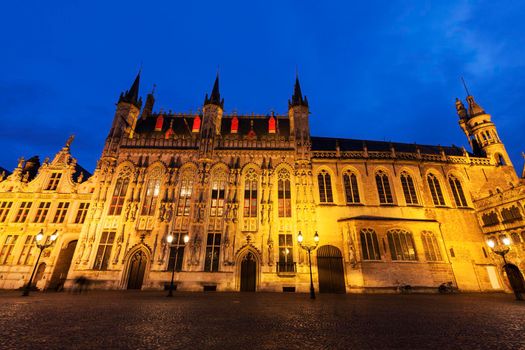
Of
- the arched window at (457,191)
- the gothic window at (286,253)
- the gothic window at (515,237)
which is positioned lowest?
the gothic window at (286,253)

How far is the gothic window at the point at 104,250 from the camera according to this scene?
66.8ft

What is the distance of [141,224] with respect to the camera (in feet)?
71.0

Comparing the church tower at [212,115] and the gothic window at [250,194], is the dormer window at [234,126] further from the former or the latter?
the gothic window at [250,194]

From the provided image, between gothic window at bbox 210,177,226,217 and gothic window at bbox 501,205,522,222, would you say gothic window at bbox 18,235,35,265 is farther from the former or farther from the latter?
gothic window at bbox 501,205,522,222

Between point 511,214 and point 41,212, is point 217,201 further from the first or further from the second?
point 511,214

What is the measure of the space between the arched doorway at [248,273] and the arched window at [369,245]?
9.53 m

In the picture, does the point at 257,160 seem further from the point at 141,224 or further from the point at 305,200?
the point at 141,224

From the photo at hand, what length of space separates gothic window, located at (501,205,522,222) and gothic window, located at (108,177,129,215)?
35236 millimetres

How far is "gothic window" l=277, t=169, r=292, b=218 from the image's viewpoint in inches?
882

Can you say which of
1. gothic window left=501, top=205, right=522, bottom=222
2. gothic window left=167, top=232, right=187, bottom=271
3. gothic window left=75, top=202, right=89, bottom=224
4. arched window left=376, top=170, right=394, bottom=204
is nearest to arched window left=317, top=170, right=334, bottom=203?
arched window left=376, top=170, right=394, bottom=204

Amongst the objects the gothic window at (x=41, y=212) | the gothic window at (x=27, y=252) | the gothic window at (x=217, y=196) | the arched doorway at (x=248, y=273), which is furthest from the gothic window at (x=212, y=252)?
the gothic window at (x=41, y=212)

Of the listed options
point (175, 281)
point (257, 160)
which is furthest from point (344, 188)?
point (175, 281)

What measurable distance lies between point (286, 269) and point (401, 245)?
10.2 metres

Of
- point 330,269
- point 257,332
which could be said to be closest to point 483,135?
point 330,269
